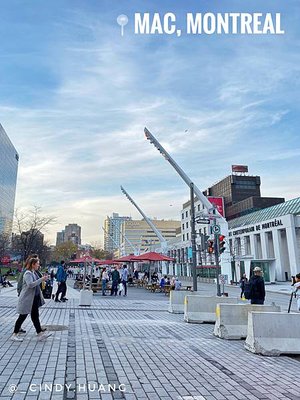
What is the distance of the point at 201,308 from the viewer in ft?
37.5

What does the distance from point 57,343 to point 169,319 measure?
5.35 meters

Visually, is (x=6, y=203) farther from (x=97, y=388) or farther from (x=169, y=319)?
(x=97, y=388)

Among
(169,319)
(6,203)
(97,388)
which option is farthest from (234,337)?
(6,203)

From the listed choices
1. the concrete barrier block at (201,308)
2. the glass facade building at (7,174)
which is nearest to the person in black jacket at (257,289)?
the concrete barrier block at (201,308)

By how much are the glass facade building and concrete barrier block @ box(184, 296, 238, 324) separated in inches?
3091

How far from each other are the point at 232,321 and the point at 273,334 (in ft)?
5.08

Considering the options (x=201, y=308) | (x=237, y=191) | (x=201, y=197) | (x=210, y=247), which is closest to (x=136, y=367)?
(x=201, y=308)

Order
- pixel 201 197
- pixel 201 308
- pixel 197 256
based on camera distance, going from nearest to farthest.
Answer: pixel 201 308, pixel 201 197, pixel 197 256

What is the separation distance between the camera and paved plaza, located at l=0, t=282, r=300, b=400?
15.6ft

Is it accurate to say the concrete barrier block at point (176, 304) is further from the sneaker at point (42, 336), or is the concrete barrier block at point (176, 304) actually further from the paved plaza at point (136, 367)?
the sneaker at point (42, 336)

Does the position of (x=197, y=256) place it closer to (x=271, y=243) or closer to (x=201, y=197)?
(x=271, y=243)

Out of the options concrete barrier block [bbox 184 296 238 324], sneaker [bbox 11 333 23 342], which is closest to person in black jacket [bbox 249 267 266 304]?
concrete barrier block [bbox 184 296 238 324]

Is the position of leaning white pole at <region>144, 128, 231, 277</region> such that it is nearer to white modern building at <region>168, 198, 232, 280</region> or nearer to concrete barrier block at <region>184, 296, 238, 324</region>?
white modern building at <region>168, 198, 232, 280</region>

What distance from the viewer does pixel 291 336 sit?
7504 mm
